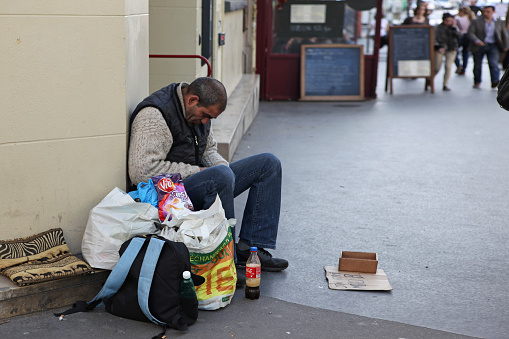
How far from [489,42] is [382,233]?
10369 millimetres

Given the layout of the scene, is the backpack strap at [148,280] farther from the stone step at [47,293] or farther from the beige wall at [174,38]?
the beige wall at [174,38]

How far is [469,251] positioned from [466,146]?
399 cm

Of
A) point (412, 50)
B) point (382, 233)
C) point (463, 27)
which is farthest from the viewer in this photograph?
point (463, 27)

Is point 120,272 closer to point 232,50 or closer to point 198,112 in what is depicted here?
point 198,112

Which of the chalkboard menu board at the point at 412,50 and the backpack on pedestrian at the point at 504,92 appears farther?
the chalkboard menu board at the point at 412,50

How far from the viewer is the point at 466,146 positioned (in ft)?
27.5

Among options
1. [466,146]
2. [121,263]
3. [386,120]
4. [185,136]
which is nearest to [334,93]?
[386,120]

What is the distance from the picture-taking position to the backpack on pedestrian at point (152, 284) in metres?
3.29

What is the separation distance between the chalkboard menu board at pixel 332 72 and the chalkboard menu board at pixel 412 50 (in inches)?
46.6

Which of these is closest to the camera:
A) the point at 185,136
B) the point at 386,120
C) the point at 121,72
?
the point at 121,72

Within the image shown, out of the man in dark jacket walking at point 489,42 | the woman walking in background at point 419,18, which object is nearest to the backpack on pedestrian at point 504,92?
the woman walking in background at point 419,18

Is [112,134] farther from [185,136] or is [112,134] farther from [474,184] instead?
[474,184]

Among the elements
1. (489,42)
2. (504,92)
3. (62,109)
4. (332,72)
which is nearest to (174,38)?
(62,109)

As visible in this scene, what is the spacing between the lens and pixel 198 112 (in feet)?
12.8
